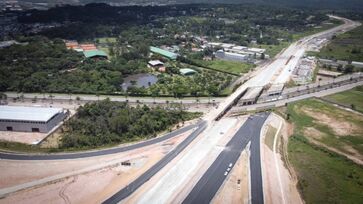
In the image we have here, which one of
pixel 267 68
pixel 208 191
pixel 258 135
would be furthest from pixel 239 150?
pixel 267 68

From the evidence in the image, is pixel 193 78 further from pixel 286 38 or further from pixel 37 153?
pixel 286 38

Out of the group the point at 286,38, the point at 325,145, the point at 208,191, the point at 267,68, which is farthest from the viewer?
the point at 286,38

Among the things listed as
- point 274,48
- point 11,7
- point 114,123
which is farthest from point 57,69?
point 11,7

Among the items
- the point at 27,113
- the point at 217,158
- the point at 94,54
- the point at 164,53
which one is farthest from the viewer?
the point at 164,53

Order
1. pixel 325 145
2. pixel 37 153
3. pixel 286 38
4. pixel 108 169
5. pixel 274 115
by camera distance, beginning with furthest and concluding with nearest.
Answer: pixel 286 38
pixel 274 115
pixel 325 145
pixel 37 153
pixel 108 169

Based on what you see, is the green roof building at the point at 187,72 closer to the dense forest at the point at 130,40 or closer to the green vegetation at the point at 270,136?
the dense forest at the point at 130,40

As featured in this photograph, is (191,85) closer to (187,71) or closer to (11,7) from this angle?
(187,71)
